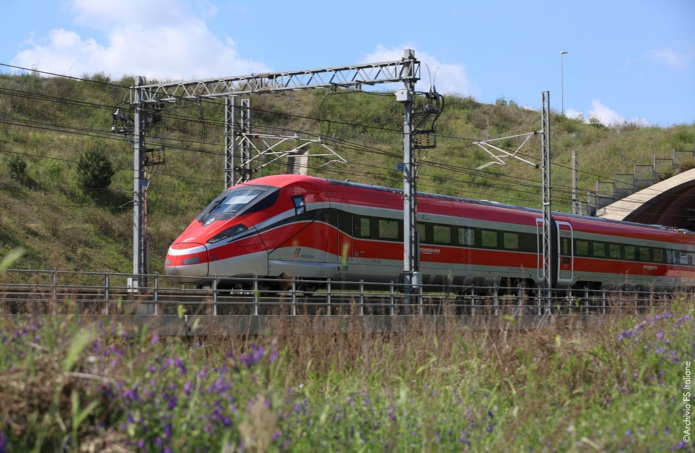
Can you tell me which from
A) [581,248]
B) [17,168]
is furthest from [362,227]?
[17,168]

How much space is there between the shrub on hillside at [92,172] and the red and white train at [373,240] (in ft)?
56.1

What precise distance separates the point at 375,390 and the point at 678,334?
3462 millimetres

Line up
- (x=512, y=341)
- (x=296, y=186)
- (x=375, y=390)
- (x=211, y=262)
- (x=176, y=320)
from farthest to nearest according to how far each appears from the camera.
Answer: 1. (x=296, y=186)
2. (x=211, y=262)
3. (x=176, y=320)
4. (x=512, y=341)
5. (x=375, y=390)

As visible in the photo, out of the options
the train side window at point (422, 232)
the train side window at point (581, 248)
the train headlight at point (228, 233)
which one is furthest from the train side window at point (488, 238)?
the train headlight at point (228, 233)

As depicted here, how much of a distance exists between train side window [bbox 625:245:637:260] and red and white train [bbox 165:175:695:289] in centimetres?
8

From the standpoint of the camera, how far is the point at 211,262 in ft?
66.6

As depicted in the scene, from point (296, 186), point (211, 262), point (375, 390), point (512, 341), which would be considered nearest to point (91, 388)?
point (375, 390)

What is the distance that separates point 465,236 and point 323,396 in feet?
61.1

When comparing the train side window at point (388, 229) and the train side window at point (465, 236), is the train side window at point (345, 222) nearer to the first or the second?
the train side window at point (388, 229)

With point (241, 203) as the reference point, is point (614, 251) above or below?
below

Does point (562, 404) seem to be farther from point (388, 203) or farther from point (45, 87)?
point (45, 87)

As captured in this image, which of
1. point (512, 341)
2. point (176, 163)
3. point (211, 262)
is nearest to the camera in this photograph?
point (512, 341)

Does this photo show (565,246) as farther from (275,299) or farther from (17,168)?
(17,168)

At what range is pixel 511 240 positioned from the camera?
28.6 metres
